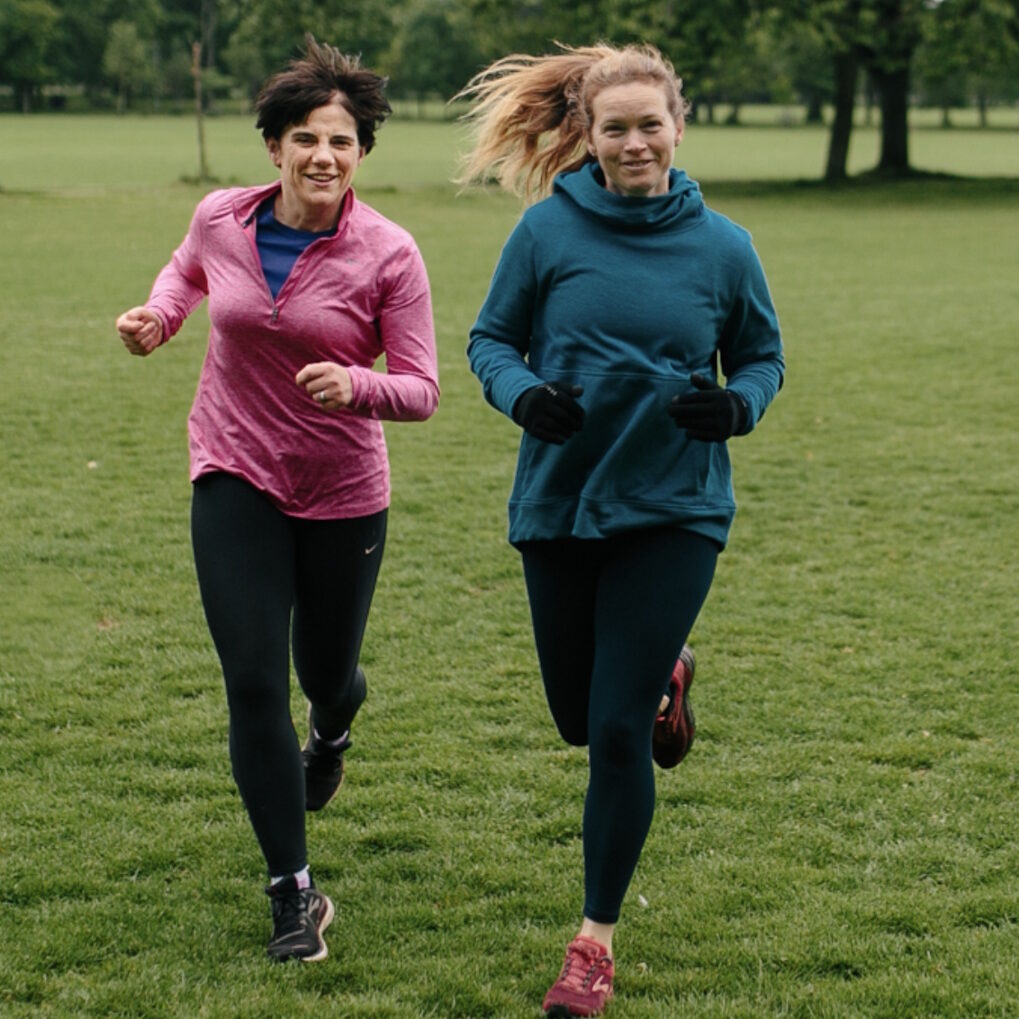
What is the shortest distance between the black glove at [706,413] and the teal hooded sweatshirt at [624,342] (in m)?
0.10

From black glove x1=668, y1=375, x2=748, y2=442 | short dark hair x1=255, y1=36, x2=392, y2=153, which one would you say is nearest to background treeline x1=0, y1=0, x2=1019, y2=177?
short dark hair x1=255, y1=36, x2=392, y2=153

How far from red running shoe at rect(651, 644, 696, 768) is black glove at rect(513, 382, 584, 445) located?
93 cm

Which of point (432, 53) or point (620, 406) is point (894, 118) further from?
point (432, 53)

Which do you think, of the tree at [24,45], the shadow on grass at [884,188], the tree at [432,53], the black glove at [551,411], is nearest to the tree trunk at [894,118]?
the shadow on grass at [884,188]

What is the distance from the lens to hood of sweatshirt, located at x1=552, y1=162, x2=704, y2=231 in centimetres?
384

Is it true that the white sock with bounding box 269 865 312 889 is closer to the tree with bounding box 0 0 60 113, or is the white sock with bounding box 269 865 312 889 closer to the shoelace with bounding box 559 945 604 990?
the shoelace with bounding box 559 945 604 990

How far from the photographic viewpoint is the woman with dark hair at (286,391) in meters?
4.05

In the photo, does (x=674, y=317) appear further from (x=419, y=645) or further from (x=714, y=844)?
(x=419, y=645)

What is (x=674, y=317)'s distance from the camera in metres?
3.81

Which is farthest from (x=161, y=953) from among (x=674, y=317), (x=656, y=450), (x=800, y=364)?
(x=800, y=364)

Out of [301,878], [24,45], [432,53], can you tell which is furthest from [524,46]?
[432,53]

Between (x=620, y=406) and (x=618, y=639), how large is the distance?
1.89 ft

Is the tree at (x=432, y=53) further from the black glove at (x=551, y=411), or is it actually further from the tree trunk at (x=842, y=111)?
the black glove at (x=551, y=411)

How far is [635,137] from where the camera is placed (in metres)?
3.86
